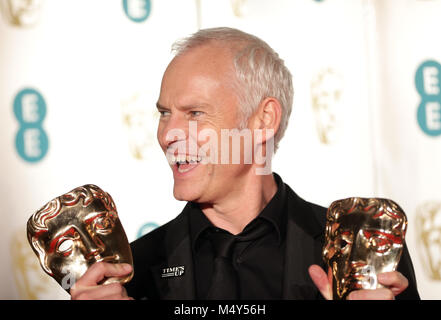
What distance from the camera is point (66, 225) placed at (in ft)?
4.11

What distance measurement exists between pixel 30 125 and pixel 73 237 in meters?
0.95

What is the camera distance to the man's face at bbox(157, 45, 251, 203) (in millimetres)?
1461

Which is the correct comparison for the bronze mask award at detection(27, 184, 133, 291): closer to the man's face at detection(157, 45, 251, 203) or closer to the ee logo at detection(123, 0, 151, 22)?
the man's face at detection(157, 45, 251, 203)

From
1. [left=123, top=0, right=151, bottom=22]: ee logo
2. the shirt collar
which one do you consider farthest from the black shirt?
[left=123, top=0, right=151, bottom=22]: ee logo

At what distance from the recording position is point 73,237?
1.26 meters

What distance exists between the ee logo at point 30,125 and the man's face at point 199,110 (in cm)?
75

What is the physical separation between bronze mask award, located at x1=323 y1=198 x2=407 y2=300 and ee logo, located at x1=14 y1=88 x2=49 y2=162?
1234mm

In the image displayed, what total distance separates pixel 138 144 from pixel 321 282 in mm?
1104

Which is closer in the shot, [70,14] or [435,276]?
[70,14]

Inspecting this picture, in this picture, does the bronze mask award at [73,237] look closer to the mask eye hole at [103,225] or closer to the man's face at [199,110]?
the mask eye hole at [103,225]

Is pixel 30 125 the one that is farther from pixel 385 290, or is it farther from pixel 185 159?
pixel 385 290

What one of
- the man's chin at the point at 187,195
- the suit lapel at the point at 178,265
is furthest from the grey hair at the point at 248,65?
the suit lapel at the point at 178,265
